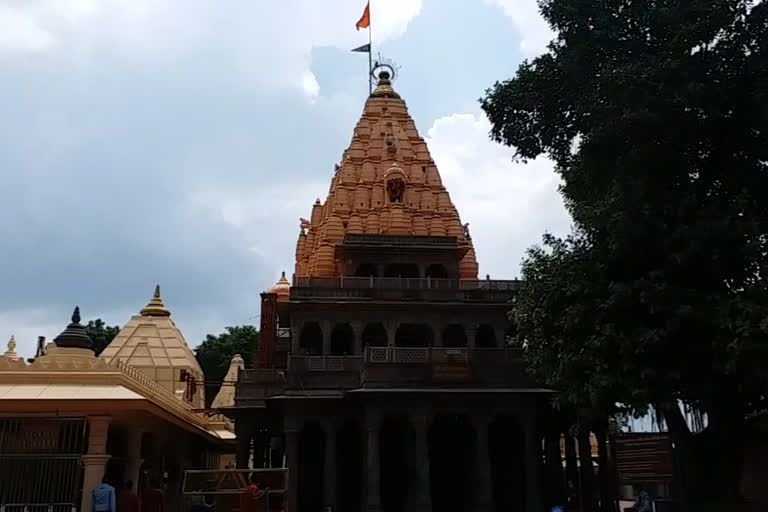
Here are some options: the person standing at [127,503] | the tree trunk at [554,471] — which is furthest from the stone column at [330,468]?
the person standing at [127,503]

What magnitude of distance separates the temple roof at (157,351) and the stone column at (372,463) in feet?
47.9

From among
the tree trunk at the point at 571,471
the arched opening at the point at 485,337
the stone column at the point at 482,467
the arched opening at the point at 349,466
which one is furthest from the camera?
the arched opening at the point at 485,337

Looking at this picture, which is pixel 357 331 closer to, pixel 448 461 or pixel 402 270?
pixel 402 270

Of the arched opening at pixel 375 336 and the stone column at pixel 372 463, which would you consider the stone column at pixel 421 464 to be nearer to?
the stone column at pixel 372 463

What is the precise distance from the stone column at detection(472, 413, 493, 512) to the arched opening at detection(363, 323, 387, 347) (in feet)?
27.8

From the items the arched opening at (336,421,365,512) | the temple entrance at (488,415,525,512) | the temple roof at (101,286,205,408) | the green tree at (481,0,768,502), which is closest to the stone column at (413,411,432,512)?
the temple entrance at (488,415,525,512)

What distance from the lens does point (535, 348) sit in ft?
62.7

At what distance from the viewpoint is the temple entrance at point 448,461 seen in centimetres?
3048

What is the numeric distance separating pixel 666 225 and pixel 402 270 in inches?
870

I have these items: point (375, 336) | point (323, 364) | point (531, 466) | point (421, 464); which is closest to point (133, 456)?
point (323, 364)

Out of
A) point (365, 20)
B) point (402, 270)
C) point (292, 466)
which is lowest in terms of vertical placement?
point (292, 466)

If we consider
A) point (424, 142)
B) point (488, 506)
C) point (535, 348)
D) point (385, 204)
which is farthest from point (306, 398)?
point (424, 142)

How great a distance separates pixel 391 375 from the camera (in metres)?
26.3

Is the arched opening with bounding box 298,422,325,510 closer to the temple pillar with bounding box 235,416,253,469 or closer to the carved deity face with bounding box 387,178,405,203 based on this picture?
the temple pillar with bounding box 235,416,253,469
